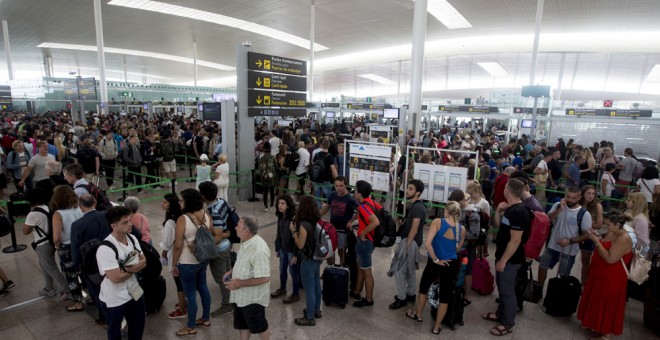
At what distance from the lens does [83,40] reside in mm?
32188

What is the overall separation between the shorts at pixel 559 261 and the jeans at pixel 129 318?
4.90 meters

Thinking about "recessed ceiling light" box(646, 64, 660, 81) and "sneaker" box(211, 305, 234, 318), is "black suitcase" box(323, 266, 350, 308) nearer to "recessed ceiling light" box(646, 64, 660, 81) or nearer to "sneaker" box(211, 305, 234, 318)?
"sneaker" box(211, 305, 234, 318)

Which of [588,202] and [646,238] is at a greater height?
[588,202]

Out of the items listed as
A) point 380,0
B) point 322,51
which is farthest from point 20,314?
point 322,51

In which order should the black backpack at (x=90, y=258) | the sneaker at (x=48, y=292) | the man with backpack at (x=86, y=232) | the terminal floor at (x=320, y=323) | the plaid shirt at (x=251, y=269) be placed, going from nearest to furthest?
the plaid shirt at (x=251, y=269) < the black backpack at (x=90, y=258) < the man with backpack at (x=86, y=232) < the terminal floor at (x=320, y=323) < the sneaker at (x=48, y=292)

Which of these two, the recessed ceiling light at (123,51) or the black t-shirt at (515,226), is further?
the recessed ceiling light at (123,51)

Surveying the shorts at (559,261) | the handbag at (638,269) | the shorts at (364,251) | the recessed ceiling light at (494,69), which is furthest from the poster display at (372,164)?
the recessed ceiling light at (494,69)

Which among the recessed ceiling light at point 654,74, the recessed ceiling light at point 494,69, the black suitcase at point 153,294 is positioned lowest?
the black suitcase at point 153,294

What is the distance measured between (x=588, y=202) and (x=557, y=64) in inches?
1502

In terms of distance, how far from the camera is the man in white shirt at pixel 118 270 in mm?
2926

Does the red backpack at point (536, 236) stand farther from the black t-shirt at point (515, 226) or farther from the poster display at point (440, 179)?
the poster display at point (440, 179)

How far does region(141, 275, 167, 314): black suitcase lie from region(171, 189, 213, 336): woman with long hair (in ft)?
1.97

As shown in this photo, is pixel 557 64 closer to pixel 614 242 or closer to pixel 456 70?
pixel 456 70

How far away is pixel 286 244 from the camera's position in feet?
14.0
